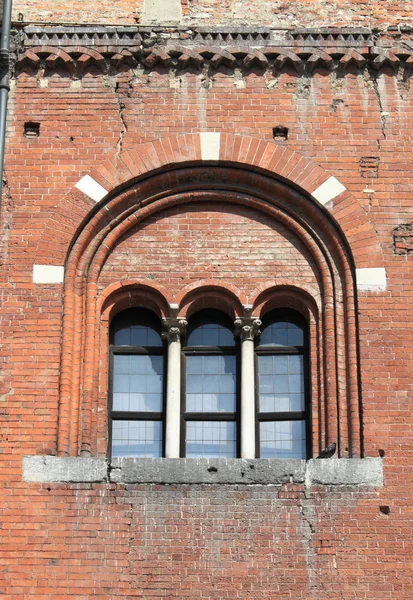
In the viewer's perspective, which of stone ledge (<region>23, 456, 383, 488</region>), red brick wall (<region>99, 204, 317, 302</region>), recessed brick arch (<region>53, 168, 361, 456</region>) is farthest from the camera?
red brick wall (<region>99, 204, 317, 302</region>)

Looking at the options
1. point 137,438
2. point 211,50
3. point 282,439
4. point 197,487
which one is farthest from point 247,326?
point 211,50

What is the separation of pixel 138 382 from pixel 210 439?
3.61 ft

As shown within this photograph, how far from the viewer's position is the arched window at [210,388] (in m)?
16.4

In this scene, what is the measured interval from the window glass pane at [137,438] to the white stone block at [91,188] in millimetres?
2679

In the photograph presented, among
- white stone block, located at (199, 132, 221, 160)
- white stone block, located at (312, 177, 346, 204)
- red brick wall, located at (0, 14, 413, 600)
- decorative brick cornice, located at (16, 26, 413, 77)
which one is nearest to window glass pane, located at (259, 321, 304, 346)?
red brick wall, located at (0, 14, 413, 600)

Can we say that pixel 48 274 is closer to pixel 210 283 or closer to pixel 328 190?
pixel 210 283

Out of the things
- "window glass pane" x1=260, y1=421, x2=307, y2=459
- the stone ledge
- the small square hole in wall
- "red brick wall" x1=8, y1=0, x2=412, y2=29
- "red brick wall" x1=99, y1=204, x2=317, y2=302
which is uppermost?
"red brick wall" x1=8, y1=0, x2=412, y2=29

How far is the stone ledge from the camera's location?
609 inches

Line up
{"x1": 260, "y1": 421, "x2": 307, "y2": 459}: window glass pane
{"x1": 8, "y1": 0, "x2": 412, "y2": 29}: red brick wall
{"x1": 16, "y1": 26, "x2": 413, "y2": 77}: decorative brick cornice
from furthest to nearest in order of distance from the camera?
{"x1": 8, "y1": 0, "x2": 412, "y2": 29}: red brick wall → {"x1": 16, "y1": 26, "x2": 413, "y2": 77}: decorative brick cornice → {"x1": 260, "y1": 421, "x2": 307, "y2": 459}: window glass pane

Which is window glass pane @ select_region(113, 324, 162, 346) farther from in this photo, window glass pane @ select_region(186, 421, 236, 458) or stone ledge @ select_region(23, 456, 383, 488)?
stone ledge @ select_region(23, 456, 383, 488)

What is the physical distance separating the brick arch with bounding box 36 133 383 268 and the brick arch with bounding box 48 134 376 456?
0.04 ft

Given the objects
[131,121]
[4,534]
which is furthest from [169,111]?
[4,534]

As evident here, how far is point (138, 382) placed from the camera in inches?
659

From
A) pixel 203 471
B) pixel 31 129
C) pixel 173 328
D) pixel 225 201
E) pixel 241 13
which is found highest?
pixel 241 13
